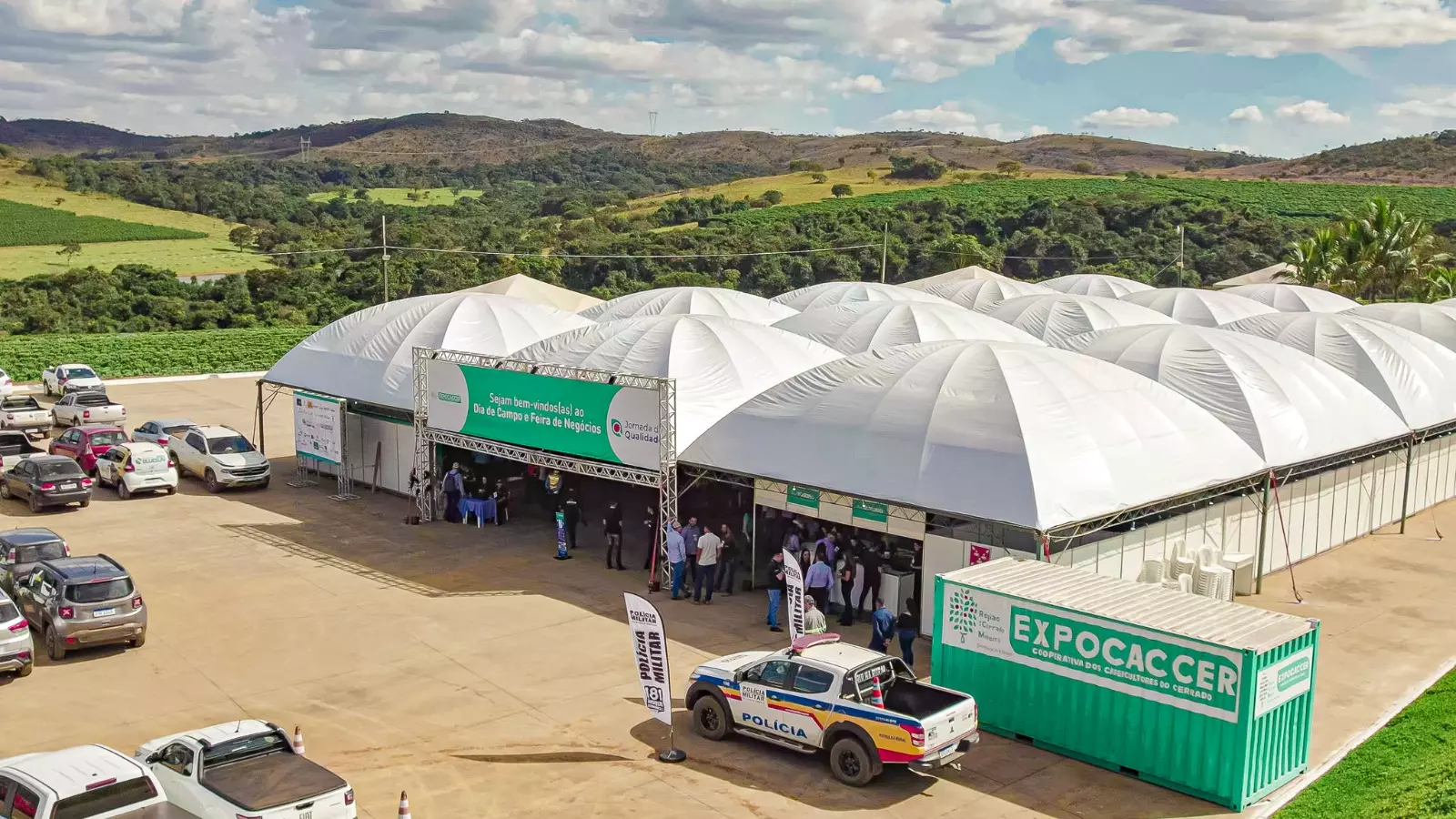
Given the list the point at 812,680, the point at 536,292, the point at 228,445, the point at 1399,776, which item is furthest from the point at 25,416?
the point at 1399,776

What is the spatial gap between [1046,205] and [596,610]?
273 ft

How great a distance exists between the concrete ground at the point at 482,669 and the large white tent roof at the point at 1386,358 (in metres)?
3.81

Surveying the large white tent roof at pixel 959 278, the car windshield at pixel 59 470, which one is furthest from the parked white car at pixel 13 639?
the large white tent roof at pixel 959 278

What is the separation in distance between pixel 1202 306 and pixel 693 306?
20.8 meters

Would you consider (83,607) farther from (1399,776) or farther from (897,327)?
(897,327)

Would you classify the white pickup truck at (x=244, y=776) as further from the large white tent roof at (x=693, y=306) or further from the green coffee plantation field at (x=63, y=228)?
the green coffee plantation field at (x=63, y=228)

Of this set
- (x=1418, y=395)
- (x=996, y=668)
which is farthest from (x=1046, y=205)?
(x=996, y=668)

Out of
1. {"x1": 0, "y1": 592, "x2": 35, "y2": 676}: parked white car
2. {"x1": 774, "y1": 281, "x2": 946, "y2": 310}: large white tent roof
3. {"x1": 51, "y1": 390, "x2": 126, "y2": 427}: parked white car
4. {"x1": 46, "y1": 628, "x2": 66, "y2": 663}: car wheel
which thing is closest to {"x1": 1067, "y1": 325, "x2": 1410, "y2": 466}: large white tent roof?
{"x1": 774, "y1": 281, "x2": 946, "y2": 310}: large white tent roof

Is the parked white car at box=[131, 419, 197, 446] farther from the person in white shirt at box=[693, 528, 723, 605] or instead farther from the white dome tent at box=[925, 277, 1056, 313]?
the white dome tent at box=[925, 277, 1056, 313]

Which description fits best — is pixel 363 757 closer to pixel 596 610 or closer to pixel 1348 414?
pixel 596 610

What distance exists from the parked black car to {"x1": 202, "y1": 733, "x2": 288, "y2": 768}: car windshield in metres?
19.8

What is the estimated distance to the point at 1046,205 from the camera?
97.8m

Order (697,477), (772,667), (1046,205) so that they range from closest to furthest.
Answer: (772,667) < (697,477) < (1046,205)

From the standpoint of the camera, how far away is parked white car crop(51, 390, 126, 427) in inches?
1645
